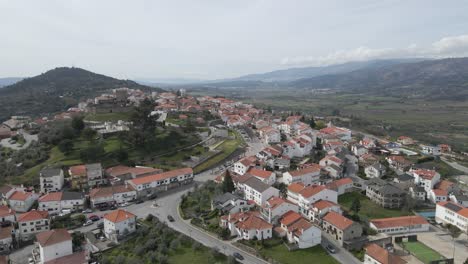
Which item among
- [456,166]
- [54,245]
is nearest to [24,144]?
[54,245]

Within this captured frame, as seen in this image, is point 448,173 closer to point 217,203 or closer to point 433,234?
point 433,234

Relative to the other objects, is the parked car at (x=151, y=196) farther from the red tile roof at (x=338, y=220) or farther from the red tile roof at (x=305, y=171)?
the red tile roof at (x=338, y=220)

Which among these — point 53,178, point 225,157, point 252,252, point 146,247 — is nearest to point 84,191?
point 53,178

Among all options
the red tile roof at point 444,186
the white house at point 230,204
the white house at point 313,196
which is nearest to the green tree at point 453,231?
the red tile roof at point 444,186

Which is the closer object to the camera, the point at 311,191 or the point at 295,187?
the point at 311,191

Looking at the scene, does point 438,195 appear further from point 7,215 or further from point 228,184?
point 7,215

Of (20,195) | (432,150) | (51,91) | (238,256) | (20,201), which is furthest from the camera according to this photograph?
(51,91)

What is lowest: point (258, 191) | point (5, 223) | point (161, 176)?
point (5, 223)
